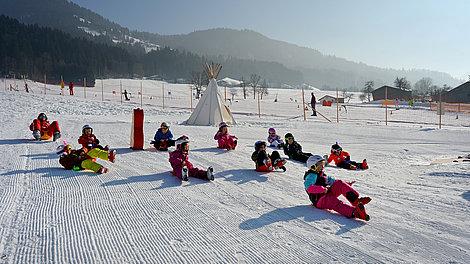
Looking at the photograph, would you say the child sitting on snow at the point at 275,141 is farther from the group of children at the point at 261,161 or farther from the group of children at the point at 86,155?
the group of children at the point at 86,155

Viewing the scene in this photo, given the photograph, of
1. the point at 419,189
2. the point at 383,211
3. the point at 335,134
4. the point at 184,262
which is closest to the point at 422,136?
A: the point at 335,134

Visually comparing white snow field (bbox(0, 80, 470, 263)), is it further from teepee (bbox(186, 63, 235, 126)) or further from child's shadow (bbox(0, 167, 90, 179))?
teepee (bbox(186, 63, 235, 126))

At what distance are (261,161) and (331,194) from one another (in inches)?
118

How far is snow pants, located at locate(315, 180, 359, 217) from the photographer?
208 inches

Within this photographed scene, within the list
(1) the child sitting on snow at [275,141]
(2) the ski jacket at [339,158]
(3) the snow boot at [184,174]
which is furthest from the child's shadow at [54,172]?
(1) the child sitting on snow at [275,141]

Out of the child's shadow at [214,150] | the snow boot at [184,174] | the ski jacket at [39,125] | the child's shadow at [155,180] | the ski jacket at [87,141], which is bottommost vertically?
the child's shadow at [155,180]

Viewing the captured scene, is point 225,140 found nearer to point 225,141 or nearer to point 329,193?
Answer: point 225,141

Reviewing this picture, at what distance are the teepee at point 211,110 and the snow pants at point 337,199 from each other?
13957 mm

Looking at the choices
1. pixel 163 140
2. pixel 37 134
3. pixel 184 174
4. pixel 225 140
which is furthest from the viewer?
pixel 37 134

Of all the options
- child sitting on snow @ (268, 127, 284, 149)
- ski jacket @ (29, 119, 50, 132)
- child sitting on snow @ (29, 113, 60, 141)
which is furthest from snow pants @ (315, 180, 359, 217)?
ski jacket @ (29, 119, 50, 132)

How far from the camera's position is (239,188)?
6.99m

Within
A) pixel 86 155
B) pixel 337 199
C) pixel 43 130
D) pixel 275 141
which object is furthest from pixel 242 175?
pixel 43 130

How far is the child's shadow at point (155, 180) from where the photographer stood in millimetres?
7086

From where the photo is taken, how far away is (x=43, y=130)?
1192 centimetres
